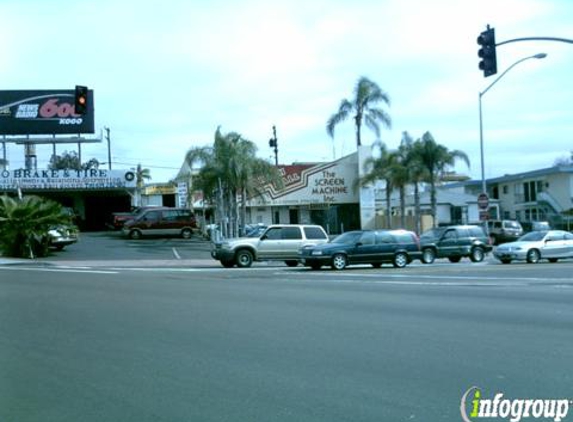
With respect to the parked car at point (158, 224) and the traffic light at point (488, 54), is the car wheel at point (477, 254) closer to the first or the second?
the traffic light at point (488, 54)

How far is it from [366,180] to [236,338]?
38191 millimetres

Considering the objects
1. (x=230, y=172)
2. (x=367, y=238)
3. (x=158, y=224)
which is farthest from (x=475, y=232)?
(x=158, y=224)

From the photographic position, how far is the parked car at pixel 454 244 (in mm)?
29828

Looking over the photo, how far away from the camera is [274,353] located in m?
8.59

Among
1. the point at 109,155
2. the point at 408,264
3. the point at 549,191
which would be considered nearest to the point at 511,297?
the point at 408,264

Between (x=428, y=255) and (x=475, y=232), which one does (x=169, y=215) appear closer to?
(x=428, y=255)

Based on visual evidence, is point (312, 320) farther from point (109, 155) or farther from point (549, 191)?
point (109, 155)

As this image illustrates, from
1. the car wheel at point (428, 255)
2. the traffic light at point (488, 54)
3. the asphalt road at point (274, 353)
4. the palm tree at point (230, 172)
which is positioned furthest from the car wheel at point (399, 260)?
the palm tree at point (230, 172)

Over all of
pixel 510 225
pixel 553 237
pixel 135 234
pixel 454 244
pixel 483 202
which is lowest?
pixel 454 244

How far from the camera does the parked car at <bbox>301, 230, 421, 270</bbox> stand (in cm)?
2533

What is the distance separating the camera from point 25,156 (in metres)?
58.7

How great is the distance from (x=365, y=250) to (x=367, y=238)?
1.70ft

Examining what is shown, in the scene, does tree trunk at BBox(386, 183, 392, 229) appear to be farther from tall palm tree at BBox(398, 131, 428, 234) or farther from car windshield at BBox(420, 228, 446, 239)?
car windshield at BBox(420, 228, 446, 239)

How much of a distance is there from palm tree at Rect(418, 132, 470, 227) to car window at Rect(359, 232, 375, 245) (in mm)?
17927
